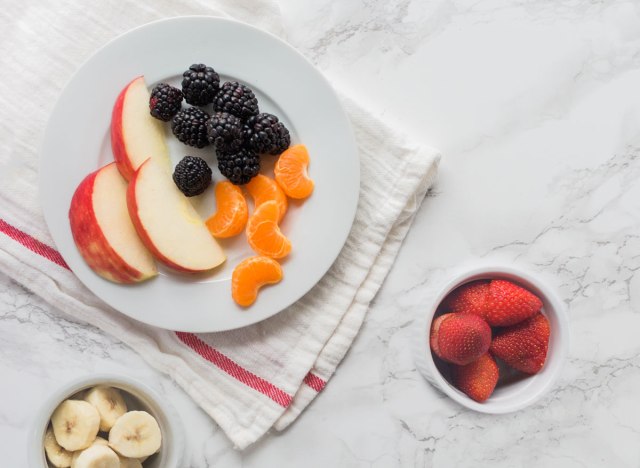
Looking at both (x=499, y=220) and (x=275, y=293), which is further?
(x=499, y=220)

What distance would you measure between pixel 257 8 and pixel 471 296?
2.24ft

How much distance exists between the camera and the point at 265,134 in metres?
1.07

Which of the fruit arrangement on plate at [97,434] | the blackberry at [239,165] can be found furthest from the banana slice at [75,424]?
the blackberry at [239,165]

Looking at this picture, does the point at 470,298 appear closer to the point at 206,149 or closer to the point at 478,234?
the point at 478,234

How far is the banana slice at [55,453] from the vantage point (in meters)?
1.12

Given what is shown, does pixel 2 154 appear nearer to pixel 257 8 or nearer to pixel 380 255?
pixel 257 8

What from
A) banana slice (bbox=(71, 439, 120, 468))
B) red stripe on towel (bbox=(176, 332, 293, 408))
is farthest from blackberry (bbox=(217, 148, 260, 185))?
banana slice (bbox=(71, 439, 120, 468))

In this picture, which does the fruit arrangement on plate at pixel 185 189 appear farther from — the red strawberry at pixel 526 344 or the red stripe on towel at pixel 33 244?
the red strawberry at pixel 526 344

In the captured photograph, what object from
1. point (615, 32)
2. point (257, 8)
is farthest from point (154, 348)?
point (615, 32)

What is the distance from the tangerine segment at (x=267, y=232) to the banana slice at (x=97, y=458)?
17.6 inches

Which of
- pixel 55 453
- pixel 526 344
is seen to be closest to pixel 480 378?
pixel 526 344

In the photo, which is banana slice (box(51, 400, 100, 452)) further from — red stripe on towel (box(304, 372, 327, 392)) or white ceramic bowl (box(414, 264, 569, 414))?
white ceramic bowl (box(414, 264, 569, 414))

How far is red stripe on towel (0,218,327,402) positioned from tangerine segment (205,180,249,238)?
0.73 feet

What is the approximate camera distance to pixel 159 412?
44.8 inches
